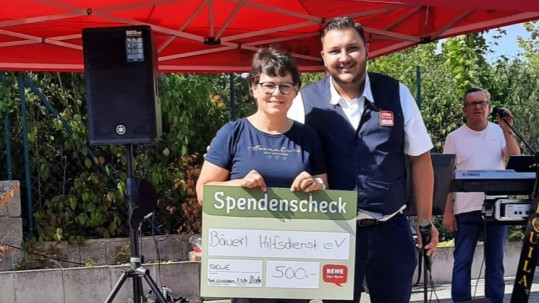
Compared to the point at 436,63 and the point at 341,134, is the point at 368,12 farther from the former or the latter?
the point at 436,63

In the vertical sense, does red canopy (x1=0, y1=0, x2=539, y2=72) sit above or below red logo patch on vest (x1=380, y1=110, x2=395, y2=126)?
above

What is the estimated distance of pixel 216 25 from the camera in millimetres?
6254

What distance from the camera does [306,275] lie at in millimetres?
2975

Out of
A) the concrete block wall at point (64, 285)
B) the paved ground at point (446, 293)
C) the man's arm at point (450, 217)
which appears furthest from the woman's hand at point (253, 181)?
the paved ground at point (446, 293)

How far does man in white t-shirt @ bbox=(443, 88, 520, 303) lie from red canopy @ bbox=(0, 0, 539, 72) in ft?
2.50

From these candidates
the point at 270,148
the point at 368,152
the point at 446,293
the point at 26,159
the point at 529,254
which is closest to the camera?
the point at 270,148

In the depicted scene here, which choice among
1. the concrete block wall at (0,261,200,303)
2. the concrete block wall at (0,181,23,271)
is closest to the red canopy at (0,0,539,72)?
the concrete block wall at (0,181,23,271)

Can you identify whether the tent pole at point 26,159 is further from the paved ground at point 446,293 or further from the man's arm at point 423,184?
the man's arm at point 423,184

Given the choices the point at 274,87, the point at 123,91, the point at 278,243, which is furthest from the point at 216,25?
the point at 278,243

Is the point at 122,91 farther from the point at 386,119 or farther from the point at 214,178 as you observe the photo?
the point at 386,119

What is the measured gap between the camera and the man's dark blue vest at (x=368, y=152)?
9.91 feet

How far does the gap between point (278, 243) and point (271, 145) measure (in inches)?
15.6

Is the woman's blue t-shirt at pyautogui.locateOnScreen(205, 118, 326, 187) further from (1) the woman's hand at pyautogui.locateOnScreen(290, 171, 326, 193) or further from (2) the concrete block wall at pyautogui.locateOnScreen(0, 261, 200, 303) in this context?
(2) the concrete block wall at pyautogui.locateOnScreen(0, 261, 200, 303)

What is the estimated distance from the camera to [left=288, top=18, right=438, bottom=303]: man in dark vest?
3.01 m
